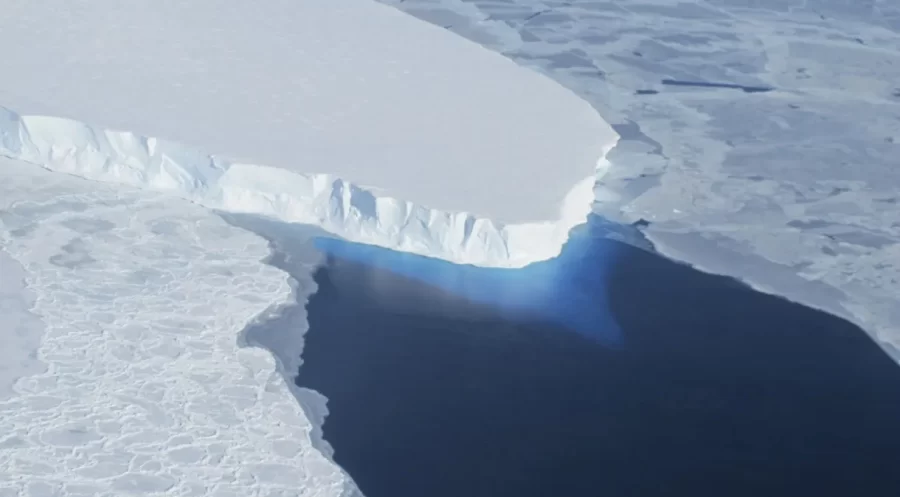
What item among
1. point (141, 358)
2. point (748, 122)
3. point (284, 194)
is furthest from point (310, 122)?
point (748, 122)

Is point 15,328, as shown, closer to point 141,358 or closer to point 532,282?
point 141,358

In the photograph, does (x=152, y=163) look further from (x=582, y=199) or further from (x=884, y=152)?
(x=884, y=152)

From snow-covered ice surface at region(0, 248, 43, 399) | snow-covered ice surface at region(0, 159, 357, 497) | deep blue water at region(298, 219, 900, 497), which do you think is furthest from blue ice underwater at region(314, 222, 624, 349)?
snow-covered ice surface at region(0, 248, 43, 399)

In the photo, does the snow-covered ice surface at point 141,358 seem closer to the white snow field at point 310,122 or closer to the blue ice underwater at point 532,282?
the white snow field at point 310,122

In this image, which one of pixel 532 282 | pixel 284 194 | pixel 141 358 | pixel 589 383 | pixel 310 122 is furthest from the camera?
pixel 310 122

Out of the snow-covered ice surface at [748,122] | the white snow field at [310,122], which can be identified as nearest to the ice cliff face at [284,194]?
the white snow field at [310,122]

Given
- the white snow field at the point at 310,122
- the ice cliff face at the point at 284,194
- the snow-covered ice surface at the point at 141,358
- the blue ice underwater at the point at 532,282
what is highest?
the white snow field at the point at 310,122
